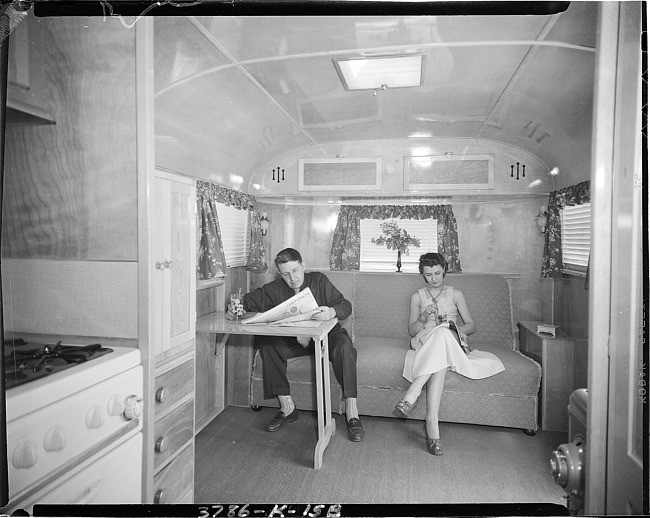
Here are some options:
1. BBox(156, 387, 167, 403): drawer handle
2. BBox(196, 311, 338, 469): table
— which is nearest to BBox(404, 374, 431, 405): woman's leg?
BBox(196, 311, 338, 469): table

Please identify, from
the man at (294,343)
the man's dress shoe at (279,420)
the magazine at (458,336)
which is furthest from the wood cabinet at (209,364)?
the magazine at (458,336)

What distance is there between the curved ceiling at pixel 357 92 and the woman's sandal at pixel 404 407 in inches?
48.0

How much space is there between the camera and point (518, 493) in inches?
43.5

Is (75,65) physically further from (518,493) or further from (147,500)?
(518,493)

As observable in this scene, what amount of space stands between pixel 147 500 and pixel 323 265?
3.44ft

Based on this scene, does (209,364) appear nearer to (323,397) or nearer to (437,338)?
(323,397)

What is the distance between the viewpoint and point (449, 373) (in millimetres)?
1884

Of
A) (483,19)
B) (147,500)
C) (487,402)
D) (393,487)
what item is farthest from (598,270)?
(147,500)

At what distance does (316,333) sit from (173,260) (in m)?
0.72

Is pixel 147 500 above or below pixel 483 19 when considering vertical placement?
below

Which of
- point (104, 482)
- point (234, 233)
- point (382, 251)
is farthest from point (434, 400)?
point (104, 482)

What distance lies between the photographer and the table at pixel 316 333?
1.75 metres

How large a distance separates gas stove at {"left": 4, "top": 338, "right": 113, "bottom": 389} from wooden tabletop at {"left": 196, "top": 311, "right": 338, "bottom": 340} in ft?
1.89

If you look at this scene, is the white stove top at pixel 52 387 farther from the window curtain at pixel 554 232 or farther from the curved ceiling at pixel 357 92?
the window curtain at pixel 554 232
